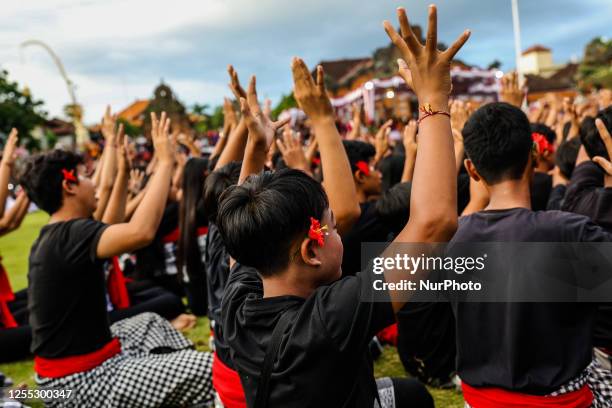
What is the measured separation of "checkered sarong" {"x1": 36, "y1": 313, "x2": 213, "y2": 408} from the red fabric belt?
91 centimetres

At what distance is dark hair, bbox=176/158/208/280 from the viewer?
170 inches

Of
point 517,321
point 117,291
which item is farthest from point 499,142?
point 117,291

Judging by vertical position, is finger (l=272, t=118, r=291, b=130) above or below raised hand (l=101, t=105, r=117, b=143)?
below

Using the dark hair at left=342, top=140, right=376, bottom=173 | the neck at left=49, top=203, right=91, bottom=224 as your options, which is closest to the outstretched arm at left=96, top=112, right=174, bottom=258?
the neck at left=49, top=203, right=91, bottom=224

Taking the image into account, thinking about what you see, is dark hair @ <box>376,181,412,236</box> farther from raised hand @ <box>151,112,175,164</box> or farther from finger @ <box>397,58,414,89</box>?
finger @ <box>397,58,414,89</box>

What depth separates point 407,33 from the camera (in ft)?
A: 4.69

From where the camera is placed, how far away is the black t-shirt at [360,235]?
3.25 metres

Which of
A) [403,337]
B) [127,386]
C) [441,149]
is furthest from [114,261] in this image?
[441,149]

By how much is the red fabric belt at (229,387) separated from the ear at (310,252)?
1.08m

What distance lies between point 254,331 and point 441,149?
2.62ft

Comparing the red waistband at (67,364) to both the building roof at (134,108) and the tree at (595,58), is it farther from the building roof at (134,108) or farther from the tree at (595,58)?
the building roof at (134,108)

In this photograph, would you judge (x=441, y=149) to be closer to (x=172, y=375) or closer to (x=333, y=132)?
(x=333, y=132)

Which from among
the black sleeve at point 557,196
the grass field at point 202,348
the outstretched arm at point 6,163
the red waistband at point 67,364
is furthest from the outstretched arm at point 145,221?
the black sleeve at point 557,196

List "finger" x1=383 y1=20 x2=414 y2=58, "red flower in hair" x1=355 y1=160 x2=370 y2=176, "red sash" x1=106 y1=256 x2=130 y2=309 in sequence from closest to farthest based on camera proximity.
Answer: "finger" x1=383 y1=20 x2=414 y2=58 < "red flower in hair" x1=355 y1=160 x2=370 y2=176 < "red sash" x1=106 y1=256 x2=130 y2=309
